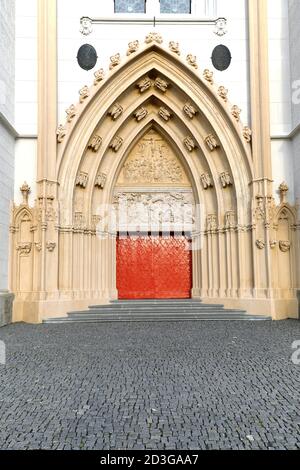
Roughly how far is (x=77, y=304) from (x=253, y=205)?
5255 millimetres

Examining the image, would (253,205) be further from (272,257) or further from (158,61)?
(158,61)

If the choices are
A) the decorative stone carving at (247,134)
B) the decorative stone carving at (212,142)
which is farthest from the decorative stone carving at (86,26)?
the decorative stone carving at (247,134)

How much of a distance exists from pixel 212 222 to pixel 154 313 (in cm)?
323

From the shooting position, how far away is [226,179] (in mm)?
11477

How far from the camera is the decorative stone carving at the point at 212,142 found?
38.0ft

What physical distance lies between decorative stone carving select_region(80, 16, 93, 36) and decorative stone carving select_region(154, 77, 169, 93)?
2.27 meters

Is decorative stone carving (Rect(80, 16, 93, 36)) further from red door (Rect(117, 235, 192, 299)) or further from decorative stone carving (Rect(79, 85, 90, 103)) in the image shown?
red door (Rect(117, 235, 192, 299))

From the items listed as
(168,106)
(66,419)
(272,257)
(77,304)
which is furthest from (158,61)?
(66,419)

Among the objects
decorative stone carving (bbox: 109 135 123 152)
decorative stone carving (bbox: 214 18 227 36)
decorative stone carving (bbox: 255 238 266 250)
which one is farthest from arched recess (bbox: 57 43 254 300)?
decorative stone carving (bbox: 214 18 227 36)

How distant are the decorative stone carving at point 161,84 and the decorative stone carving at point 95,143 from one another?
2262 mm

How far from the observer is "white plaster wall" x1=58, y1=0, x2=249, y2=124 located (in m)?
11.3

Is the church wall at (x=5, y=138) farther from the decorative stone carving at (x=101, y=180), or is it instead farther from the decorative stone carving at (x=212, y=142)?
the decorative stone carving at (x=212, y=142)
